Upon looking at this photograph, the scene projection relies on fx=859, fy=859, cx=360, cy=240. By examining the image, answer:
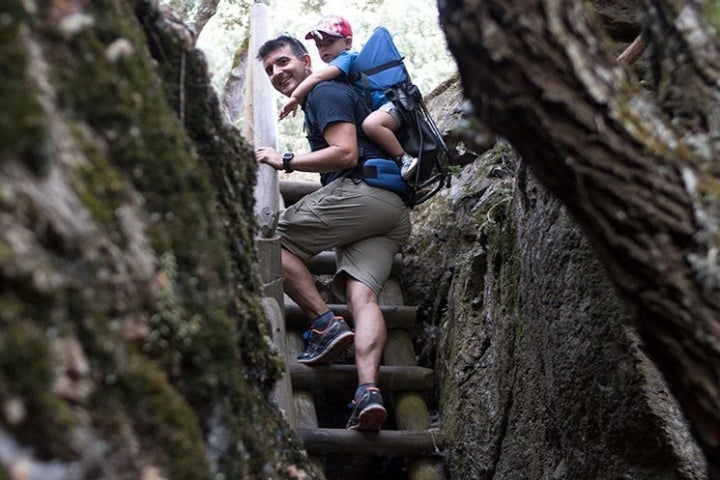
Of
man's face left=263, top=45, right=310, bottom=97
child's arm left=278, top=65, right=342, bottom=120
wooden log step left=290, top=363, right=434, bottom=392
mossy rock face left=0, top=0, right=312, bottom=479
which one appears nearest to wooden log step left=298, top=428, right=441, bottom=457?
wooden log step left=290, top=363, right=434, bottom=392

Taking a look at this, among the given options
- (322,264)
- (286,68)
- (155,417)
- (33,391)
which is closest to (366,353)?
(322,264)

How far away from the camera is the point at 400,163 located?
4461 mm

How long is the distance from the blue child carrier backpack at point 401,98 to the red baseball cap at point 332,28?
10.0 inches

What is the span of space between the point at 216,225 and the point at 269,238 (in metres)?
2.62

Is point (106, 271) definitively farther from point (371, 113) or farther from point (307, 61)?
point (307, 61)

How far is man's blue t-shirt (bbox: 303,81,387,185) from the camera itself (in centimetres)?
427

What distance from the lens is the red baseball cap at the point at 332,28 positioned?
4.64 m

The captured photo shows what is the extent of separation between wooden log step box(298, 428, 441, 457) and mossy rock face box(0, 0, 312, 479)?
90.7 inches

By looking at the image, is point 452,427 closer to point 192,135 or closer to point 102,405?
point 192,135

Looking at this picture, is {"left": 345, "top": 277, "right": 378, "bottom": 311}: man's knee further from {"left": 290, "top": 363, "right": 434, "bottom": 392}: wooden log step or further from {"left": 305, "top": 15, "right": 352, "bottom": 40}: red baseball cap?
{"left": 305, "top": 15, "right": 352, "bottom": 40}: red baseball cap

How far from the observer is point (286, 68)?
4676mm

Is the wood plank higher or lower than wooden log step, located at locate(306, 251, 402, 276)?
lower

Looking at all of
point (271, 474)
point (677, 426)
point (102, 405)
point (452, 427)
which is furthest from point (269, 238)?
point (102, 405)

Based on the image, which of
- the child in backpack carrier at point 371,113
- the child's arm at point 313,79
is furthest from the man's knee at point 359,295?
the child's arm at point 313,79
